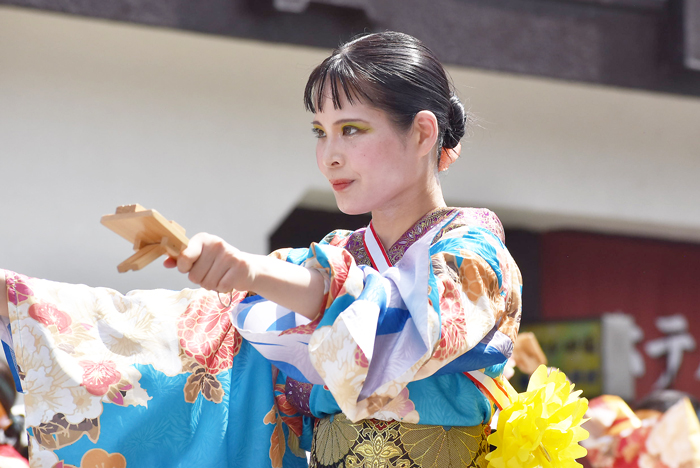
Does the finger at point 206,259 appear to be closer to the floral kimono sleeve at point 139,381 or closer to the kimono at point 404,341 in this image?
the kimono at point 404,341

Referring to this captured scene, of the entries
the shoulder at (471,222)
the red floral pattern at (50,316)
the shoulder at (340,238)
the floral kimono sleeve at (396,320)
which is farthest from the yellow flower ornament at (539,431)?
the red floral pattern at (50,316)

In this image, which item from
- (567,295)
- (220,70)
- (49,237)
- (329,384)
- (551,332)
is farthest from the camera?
(567,295)

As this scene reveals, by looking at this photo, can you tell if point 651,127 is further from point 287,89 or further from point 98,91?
point 98,91

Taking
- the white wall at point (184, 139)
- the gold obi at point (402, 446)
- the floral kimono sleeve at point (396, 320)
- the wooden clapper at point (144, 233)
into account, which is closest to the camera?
the wooden clapper at point (144, 233)

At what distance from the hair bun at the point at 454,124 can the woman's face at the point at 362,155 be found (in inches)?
5.4

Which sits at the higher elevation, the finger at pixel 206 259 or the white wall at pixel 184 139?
the finger at pixel 206 259

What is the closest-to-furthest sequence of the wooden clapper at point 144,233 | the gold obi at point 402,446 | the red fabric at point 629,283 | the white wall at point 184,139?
1. the wooden clapper at point 144,233
2. the gold obi at point 402,446
3. the white wall at point 184,139
4. the red fabric at point 629,283

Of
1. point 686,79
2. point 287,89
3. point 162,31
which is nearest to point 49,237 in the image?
point 162,31

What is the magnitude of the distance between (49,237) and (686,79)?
3215 mm

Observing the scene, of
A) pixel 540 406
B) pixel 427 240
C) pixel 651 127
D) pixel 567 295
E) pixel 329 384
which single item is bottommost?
pixel 567 295

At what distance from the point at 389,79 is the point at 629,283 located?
4.29 meters

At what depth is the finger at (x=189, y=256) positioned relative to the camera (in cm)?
100

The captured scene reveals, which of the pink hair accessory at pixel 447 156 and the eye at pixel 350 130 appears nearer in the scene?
the eye at pixel 350 130

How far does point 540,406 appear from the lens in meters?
1.44
